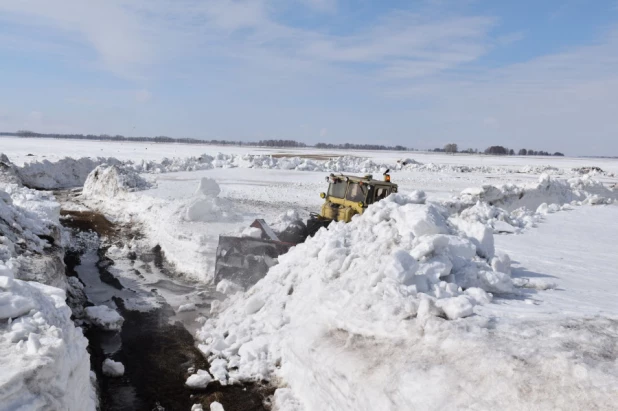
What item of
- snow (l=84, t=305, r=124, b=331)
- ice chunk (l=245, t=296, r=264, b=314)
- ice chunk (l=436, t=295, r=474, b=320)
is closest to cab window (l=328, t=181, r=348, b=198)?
ice chunk (l=245, t=296, r=264, b=314)

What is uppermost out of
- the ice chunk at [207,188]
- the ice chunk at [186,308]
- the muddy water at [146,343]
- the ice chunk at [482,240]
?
the ice chunk at [482,240]

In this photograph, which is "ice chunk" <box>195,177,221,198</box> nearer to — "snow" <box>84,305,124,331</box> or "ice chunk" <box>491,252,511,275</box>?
"snow" <box>84,305,124,331</box>

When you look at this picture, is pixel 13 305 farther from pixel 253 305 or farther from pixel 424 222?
pixel 424 222

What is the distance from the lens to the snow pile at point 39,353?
412cm

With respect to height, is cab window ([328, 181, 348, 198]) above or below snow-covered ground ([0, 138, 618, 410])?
above

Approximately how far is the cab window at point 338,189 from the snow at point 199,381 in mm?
6233

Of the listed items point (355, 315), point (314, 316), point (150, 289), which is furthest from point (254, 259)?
point (355, 315)

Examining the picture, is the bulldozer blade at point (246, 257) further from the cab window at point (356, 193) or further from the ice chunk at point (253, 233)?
the cab window at point (356, 193)

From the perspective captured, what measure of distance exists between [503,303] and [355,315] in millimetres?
1950

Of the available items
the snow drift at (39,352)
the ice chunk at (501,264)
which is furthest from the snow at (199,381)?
the ice chunk at (501,264)

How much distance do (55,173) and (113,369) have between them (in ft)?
91.4

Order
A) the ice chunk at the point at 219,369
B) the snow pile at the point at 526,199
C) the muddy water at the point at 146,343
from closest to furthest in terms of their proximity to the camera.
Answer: the muddy water at the point at 146,343 < the ice chunk at the point at 219,369 < the snow pile at the point at 526,199

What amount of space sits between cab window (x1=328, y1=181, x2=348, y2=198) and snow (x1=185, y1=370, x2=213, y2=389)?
623 centimetres

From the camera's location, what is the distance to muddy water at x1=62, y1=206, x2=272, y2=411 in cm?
662
